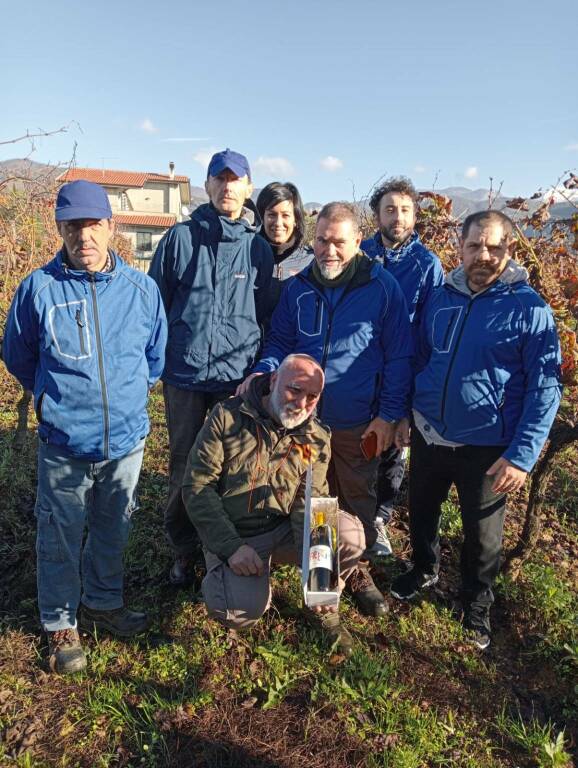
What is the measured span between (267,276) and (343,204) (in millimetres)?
647

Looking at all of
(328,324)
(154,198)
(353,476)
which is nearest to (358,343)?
(328,324)

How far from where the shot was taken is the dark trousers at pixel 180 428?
3277 millimetres

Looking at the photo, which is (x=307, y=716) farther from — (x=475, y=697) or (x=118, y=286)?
(x=118, y=286)

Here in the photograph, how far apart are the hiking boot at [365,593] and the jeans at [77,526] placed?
1.48 meters

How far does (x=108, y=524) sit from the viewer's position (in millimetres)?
2971

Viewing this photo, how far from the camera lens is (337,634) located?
3.06m

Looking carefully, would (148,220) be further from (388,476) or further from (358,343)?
(358,343)

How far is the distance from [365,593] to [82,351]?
7.51 ft

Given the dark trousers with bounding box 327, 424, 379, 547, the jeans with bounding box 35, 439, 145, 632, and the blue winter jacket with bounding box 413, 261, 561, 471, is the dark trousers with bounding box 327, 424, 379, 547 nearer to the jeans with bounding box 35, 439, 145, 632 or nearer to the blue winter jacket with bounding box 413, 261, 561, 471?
the blue winter jacket with bounding box 413, 261, 561, 471

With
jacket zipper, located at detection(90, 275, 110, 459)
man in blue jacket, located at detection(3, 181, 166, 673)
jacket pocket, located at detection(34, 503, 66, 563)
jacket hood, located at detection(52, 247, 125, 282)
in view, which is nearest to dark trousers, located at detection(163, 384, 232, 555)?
man in blue jacket, located at detection(3, 181, 166, 673)

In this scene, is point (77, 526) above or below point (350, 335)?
below

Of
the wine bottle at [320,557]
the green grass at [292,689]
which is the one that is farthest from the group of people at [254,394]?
the wine bottle at [320,557]

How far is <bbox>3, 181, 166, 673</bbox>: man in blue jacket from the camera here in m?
2.52

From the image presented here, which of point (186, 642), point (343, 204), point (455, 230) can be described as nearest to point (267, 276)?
point (343, 204)
